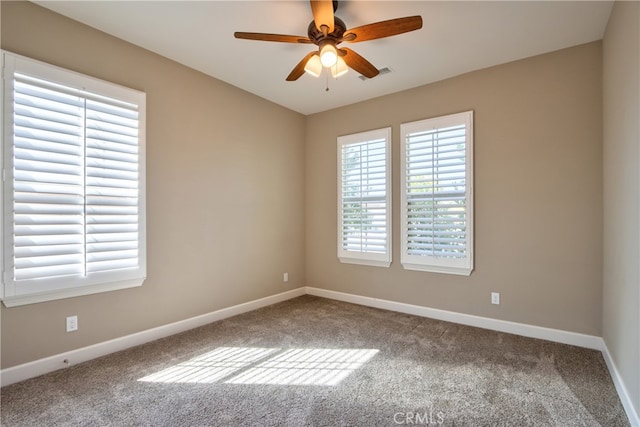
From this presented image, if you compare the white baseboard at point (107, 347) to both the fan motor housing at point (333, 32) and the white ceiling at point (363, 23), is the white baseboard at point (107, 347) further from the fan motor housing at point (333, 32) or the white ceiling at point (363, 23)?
the fan motor housing at point (333, 32)

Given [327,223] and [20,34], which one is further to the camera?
[327,223]

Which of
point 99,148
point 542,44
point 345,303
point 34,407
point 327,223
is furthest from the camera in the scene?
point 327,223

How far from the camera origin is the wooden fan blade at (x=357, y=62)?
244cm

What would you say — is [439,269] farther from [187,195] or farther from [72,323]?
[72,323]

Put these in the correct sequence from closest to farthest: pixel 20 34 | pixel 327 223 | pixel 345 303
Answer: pixel 20 34, pixel 345 303, pixel 327 223

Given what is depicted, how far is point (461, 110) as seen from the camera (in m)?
3.53

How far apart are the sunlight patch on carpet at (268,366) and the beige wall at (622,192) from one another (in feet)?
5.84

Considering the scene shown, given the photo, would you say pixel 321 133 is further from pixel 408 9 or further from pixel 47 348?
pixel 47 348

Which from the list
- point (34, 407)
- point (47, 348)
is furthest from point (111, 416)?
point (47, 348)

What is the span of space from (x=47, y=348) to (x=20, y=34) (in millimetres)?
2392

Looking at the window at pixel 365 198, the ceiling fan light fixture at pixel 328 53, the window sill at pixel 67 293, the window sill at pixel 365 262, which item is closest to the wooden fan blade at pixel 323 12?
the ceiling fan light fixture at pixel 328 53

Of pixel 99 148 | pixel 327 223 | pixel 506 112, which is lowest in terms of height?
pixel 327 223

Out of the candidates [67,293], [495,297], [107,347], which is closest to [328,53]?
[67,293]

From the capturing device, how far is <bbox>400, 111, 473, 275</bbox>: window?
3.47m
